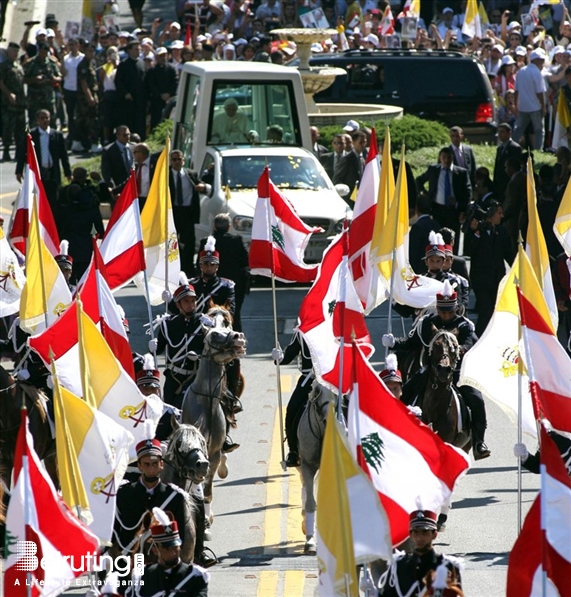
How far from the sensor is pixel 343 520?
9070mm

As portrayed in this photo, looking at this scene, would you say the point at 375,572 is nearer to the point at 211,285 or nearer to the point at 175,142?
the point at 211,285

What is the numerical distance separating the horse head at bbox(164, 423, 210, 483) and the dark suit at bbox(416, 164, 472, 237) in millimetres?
11579

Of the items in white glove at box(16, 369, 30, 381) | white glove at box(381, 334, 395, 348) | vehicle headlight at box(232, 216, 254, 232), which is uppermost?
white glove at box(381, 334, 395, 348)

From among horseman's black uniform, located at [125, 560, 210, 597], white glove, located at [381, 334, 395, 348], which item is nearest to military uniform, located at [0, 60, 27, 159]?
white glove, located at [381, 334, 395, 348]

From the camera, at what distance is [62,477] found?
33.6 ft

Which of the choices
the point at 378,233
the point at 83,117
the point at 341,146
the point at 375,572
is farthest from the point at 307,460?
the point at 83,117

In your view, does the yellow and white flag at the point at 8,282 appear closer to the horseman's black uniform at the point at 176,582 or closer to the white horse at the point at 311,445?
the white horse at the point at 311,445

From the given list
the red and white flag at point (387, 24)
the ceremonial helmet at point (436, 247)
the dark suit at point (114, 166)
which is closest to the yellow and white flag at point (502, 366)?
the ceremonial helmet at point (436, 247)

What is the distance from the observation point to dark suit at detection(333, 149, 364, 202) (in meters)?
25.1

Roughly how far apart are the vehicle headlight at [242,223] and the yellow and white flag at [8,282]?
6552 mm

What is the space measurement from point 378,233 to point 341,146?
361 inches

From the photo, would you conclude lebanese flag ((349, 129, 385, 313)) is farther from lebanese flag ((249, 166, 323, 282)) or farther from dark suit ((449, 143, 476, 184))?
dark suit ((449, 143, 476, 184))

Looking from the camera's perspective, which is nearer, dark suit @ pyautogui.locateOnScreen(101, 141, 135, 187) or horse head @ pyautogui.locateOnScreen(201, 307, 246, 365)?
horse head @ pyautogui.locateOnScreen(201, 307, 246, 365)

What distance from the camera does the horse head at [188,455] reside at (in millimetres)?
11969
